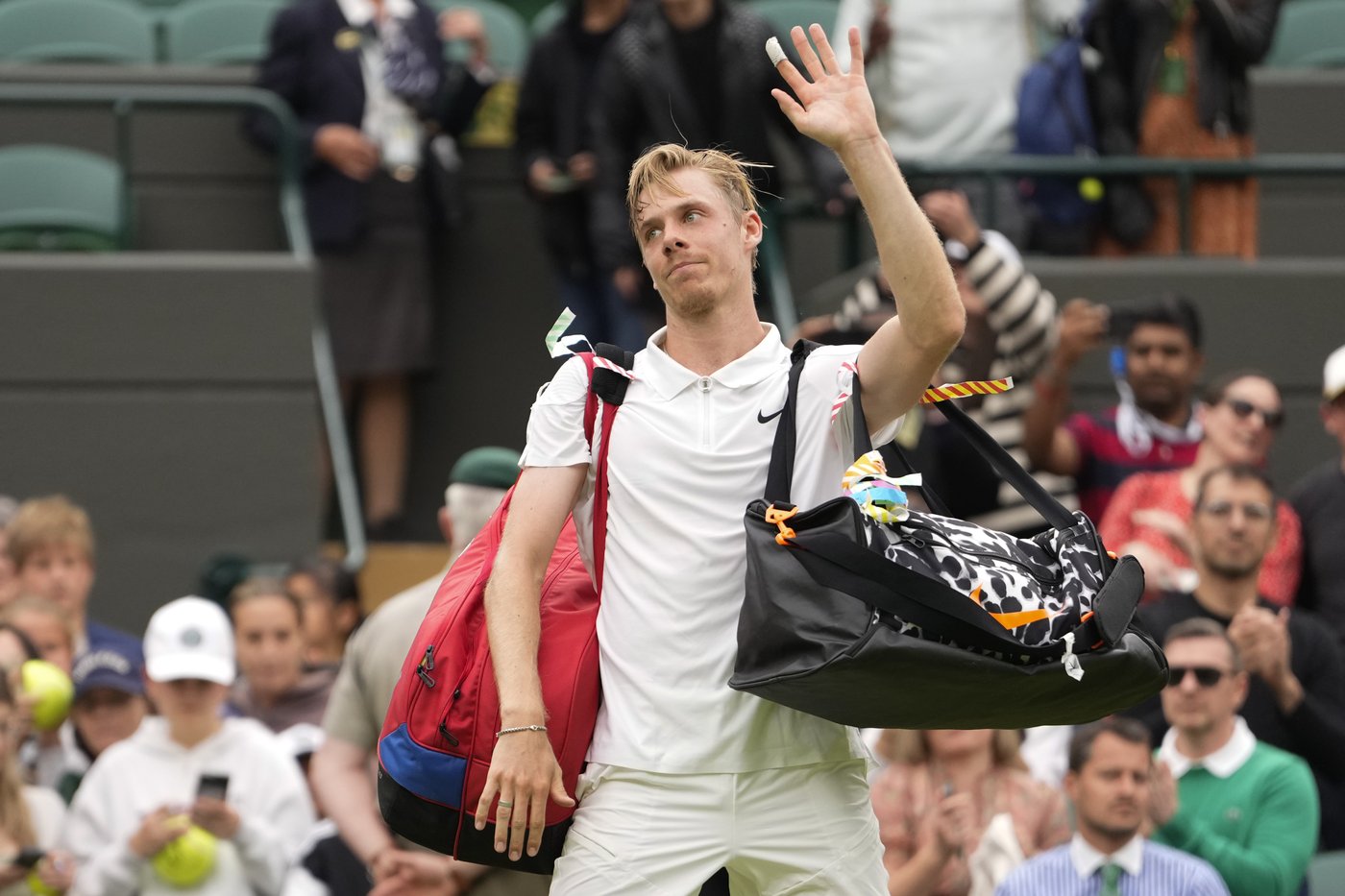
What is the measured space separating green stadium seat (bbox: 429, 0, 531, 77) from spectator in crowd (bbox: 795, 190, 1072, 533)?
152 inches

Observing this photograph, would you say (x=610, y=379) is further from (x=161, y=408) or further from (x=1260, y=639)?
(x=161, y=408)

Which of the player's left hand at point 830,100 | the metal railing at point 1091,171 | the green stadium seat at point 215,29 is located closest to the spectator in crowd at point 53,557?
the metal railing at point 1091,171

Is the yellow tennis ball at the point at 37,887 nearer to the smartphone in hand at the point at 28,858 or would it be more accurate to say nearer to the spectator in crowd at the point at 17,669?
the smartphone in hand at the point at 28,858

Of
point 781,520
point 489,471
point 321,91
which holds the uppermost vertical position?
point 321,91

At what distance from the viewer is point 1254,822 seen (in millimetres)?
6875

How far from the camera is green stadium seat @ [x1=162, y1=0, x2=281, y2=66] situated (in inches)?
466

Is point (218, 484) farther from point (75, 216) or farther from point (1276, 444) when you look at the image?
point (1276, 444)

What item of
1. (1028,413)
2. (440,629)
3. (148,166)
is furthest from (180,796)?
(148,166)

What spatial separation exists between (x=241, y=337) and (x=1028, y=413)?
3.44 meters

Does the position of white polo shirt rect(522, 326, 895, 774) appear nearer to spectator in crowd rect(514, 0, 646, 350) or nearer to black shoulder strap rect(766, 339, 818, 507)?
black shoulder strap rect(766, 339, 818, 507)

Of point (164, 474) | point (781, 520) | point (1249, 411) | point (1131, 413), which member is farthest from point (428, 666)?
point (164, 474)

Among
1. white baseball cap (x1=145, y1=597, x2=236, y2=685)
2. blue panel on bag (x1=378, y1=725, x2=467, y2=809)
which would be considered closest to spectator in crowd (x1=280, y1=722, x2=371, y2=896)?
white baseball cap (x1=145, y1=597, x2=236, y2=685)

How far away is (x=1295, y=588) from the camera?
27.2 ft

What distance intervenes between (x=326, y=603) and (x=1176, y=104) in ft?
15.2
